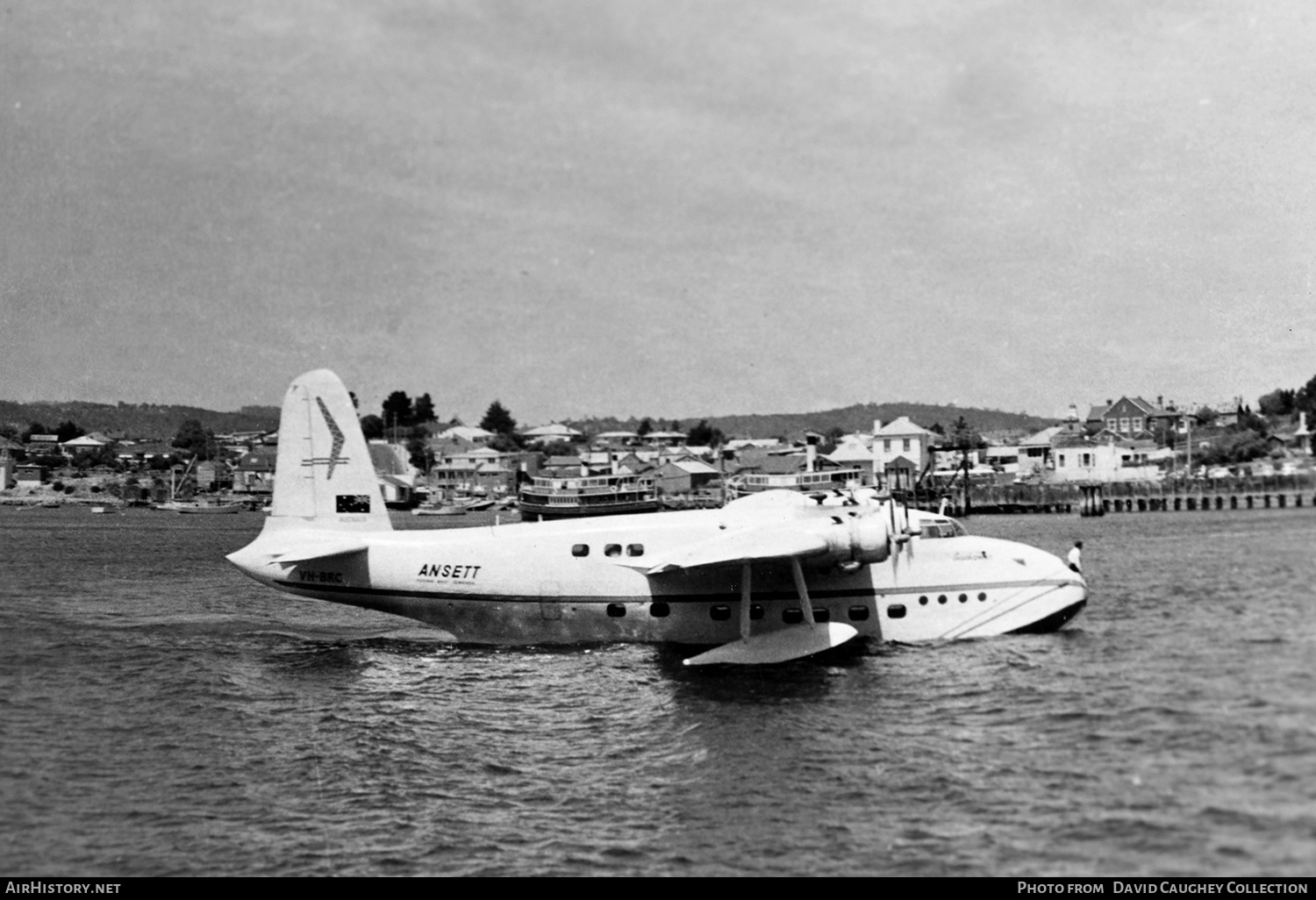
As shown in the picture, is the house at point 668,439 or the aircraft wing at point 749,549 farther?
the house at point 668,439

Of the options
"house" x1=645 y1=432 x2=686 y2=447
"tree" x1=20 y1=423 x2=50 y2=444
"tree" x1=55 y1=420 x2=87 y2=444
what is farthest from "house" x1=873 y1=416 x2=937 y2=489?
"tree" x1=55 y1=420 x2=87 y2=444

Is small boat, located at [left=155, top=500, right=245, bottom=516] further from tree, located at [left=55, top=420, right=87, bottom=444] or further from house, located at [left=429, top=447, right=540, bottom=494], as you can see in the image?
house, located at [left=429, top=447, right=540, bottom=494]

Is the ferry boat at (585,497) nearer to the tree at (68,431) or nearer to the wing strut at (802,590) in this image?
the tree at (68,431)

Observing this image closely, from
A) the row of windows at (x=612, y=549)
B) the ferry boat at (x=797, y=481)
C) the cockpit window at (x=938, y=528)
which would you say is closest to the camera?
the cockpit window at (x=938, y=528)

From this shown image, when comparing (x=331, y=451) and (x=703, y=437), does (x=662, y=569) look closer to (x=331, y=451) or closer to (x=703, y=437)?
(x=331, y=451)

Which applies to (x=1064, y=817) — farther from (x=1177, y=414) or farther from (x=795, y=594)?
(x=1177, y=414)

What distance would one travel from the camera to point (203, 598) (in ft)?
128

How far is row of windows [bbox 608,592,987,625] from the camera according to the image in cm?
2508

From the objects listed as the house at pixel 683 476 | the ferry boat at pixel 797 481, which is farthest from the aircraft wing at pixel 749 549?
the house at pixel 683 476

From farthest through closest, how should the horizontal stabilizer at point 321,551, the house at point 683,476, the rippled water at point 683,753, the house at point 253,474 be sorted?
the house at point 253,474 → the house at point 683,476 → the horizontal stabilizer at point 321,551 → the rippled water at point 683,753

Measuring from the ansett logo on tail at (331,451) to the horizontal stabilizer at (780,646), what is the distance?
11.0 meters

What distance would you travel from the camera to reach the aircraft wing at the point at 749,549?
23141 mm

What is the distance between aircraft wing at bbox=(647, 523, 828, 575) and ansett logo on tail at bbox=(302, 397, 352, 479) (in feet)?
31.4

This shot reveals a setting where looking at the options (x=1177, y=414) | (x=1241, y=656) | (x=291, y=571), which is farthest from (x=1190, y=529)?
(x=291, y=571)
